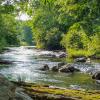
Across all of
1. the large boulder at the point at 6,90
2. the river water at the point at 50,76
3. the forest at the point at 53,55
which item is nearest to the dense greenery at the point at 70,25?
the forest at the point at 53,55

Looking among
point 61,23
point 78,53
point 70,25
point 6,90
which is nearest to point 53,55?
point 78,53

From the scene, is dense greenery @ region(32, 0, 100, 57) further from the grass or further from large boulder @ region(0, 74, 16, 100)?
large boulder @ region(0, 74, 16, 100)

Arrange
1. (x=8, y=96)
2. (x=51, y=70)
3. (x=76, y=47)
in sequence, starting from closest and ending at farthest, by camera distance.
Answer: (x=8, y=96), (x=51, y=70), (x=76, y=47)

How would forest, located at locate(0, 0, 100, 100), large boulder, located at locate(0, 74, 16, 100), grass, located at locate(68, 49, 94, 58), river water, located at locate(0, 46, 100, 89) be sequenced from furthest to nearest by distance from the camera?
1. grass, located at locate(68, 49, 94, 58)
2. river water, located at locate(0, 46, 100, 89)
3. forest, located at locate(0, 0, 100, 100)
4. large boulder, located at locate(0, 74, 16, 100)

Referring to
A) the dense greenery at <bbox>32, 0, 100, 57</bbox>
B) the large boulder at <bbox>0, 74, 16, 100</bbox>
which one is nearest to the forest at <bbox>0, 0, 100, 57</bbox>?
the dense greenery at <bbox>32, 0, 100, 57</bbox>

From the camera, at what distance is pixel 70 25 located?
226ft

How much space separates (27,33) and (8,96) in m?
184

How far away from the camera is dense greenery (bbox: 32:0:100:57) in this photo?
34.8 feet

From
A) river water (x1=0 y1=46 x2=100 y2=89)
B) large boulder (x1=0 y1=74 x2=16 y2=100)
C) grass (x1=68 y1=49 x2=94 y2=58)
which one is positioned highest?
large boulder (x1=0 y1=74 x2=16 y2=100)

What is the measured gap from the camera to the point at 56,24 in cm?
7600

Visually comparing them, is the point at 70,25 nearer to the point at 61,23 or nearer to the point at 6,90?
the point at 61,23

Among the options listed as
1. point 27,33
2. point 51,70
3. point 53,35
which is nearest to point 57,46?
point 53,35

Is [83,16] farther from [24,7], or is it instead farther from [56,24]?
[56,24]

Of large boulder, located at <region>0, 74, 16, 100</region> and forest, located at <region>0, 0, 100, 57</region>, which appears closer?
large boulder, located at <region>0, 74, 16, 100</region>
